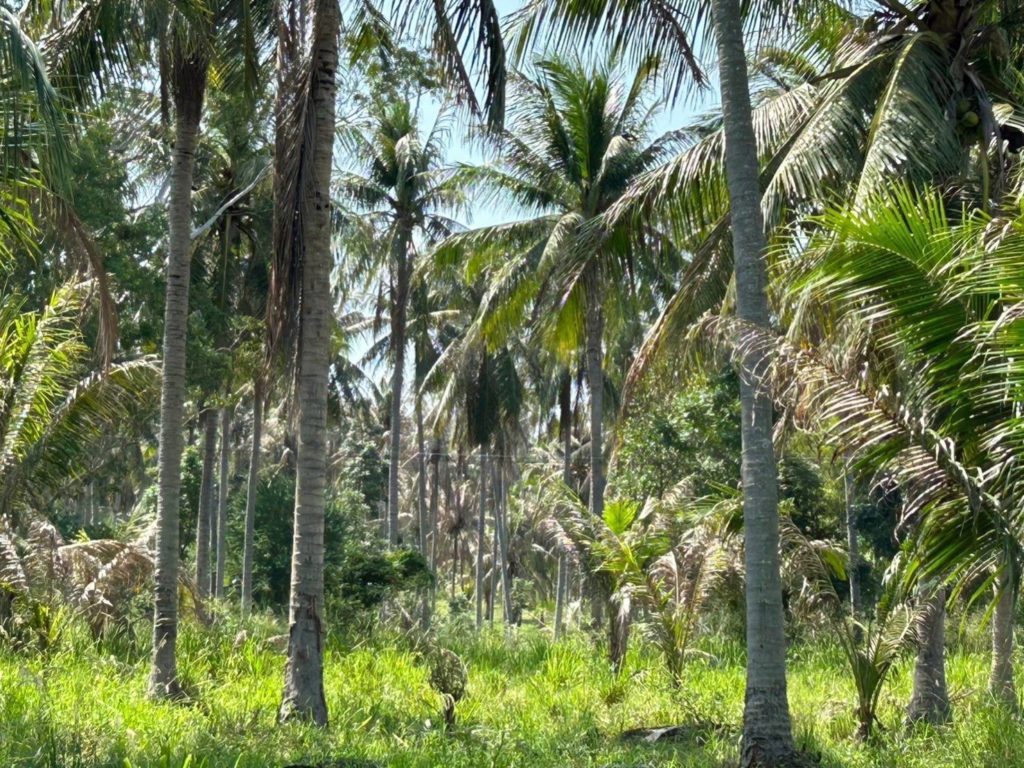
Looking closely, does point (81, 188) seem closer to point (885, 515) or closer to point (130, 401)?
point (130, 401)

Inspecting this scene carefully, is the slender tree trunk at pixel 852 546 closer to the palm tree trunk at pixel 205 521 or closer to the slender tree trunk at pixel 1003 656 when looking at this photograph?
the slender tree trunk at pixel 1003 656

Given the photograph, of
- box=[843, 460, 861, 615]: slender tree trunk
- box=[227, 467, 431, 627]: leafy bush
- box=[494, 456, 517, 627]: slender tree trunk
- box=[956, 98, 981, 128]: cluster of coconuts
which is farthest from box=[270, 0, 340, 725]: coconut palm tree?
box=[494, 456, 517, 627]: slender tree trunk

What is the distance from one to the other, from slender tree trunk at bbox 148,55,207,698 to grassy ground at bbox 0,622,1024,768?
1.98ft

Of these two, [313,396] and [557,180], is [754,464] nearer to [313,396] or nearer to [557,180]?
[313,396]

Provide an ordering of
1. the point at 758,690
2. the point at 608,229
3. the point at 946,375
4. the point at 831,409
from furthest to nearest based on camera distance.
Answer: the point at 608,229 → the point at 758,690 → the point at 831,409 → the point at 946,375

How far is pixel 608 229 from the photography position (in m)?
13.4

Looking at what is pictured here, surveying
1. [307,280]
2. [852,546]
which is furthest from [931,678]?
[852,546]

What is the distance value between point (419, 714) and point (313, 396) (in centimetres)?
335

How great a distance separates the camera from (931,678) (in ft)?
38.1

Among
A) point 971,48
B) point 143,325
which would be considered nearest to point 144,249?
point 143,325

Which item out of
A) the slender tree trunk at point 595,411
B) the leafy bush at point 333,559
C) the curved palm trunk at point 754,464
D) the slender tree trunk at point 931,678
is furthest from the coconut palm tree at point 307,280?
the slender tree trunk at point 595,411

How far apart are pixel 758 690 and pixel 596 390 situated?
41.0ft

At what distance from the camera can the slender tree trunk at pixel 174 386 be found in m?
11.8

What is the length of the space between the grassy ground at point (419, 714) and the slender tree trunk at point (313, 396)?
0.57m
